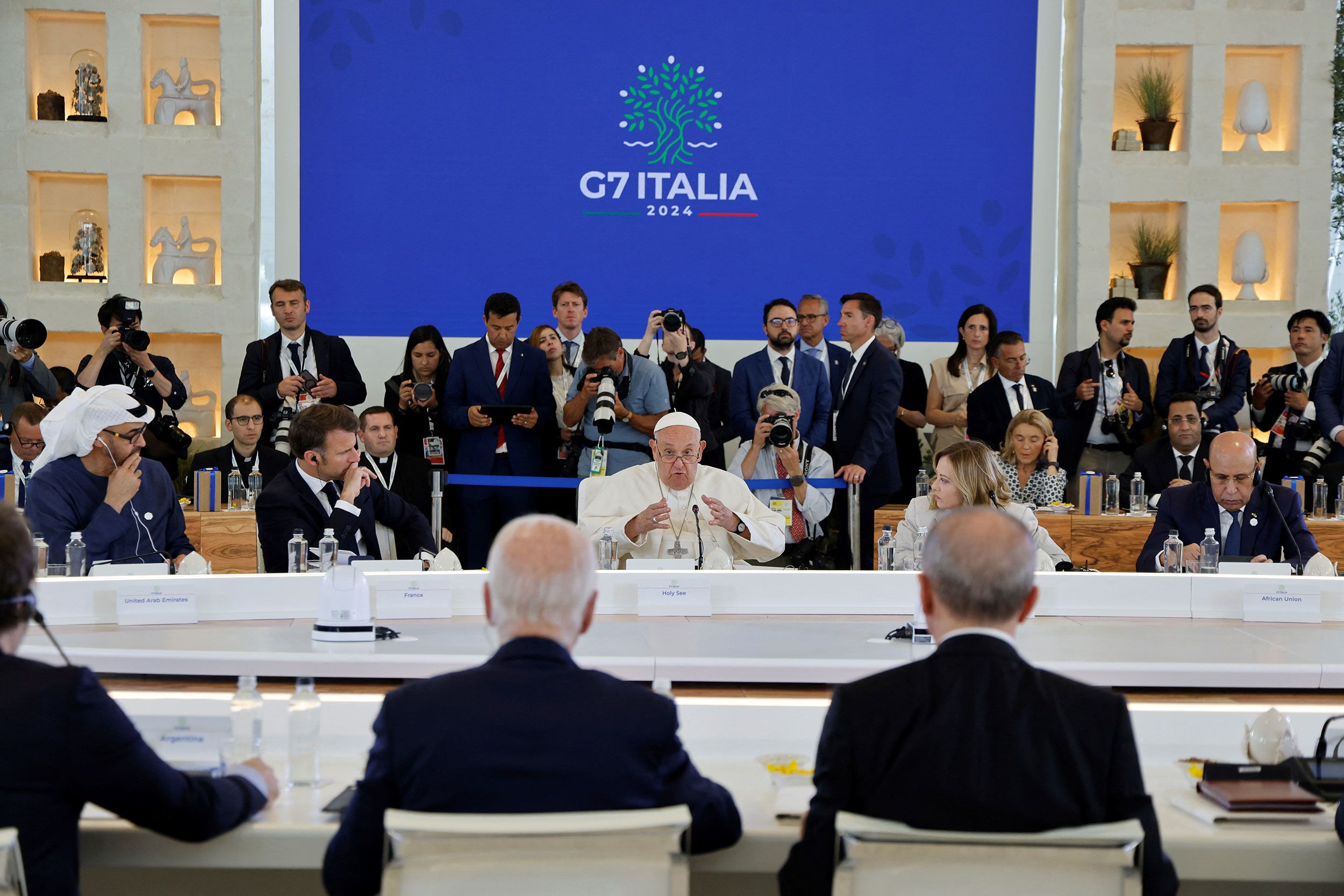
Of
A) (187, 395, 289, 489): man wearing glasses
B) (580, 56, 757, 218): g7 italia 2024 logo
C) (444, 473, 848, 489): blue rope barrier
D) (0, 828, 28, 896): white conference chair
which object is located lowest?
(0, 828, 28, 896): white conference chair

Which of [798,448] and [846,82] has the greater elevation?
[846,82]

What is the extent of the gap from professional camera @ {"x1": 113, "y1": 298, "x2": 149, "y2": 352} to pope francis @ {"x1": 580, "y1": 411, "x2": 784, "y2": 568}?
9.60ft

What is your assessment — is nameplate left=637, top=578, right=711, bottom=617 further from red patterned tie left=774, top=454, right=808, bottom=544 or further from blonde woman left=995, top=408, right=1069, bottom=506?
blonde woman left=995, top=408, right=1069, bottom=506

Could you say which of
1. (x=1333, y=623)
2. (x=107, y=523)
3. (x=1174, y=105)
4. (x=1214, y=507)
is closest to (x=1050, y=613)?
(x=1333, y=623)

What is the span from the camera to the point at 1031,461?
6.09 meters

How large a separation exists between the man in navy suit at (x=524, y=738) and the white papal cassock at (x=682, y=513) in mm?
2721

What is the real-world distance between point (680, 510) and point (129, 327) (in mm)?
3368

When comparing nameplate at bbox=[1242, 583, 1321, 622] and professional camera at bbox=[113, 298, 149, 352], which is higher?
professional camera at bbox=[113, 298, 149, 352]

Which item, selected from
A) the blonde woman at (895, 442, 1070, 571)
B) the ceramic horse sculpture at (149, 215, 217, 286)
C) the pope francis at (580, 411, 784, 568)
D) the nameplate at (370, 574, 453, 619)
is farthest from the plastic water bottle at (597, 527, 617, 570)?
the ceramic horse sculpture at (149, 215, 217, 286)

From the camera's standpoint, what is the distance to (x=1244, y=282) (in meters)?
8.43

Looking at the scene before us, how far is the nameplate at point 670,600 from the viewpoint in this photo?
3.68 m

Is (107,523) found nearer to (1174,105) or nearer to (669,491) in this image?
(669,491)

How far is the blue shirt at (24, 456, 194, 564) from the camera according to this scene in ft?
14.3

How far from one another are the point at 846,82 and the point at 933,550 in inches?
273
